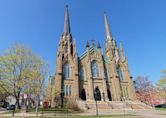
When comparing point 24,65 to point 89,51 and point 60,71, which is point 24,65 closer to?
point 60,71

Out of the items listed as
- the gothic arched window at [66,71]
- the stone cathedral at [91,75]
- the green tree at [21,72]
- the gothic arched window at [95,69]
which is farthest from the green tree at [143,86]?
the green tree at [21,72]

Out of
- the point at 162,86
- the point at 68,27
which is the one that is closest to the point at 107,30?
the point at 68,27

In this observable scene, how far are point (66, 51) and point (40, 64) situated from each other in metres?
23.7

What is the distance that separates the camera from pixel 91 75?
43.5 metres

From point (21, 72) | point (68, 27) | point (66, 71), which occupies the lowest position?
point (21, 72)

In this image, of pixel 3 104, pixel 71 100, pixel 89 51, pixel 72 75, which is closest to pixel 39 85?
pixel 71 100

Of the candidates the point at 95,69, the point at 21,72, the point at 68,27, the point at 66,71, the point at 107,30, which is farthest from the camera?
the point at 107,30

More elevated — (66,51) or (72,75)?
(66,51)

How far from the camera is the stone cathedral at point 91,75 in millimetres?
40844

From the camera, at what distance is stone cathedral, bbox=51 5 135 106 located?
134 ft

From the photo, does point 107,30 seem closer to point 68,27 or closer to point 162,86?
point 68,27

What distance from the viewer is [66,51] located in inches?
1892

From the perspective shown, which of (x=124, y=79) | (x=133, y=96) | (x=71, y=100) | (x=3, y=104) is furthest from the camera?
(x=3, y=104)

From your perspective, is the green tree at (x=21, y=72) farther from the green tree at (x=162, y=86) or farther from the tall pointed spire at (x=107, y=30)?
the tall pointed spire at (x=107, y=30)
